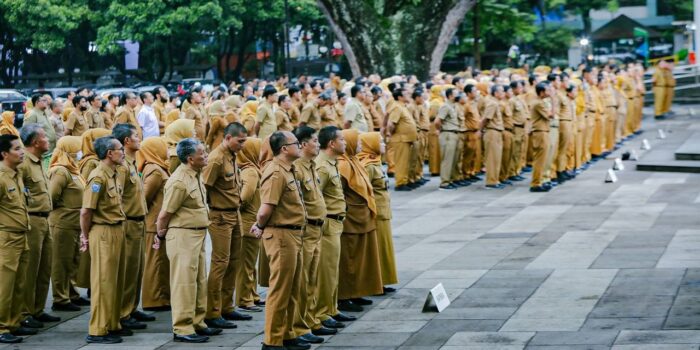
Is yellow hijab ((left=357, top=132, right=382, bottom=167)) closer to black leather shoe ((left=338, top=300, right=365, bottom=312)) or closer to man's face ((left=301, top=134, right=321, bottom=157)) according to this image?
black leather shoe ((left=338, top=300, right=365, bottom=312))

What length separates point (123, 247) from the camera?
39.4ft

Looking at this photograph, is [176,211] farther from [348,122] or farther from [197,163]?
[348,122]

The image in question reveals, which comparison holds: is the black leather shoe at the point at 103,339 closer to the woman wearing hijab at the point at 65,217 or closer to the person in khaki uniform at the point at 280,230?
the person in khaki uniform at the point at 280,230

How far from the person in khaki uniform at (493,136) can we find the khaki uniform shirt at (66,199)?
1126 centimetres

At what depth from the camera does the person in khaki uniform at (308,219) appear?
11359 mm

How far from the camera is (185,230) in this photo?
37.7 feet

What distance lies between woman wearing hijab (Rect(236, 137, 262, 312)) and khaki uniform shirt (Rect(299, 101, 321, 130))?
10.8 m

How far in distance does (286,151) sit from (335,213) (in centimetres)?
120

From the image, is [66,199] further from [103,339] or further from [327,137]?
[327,137]

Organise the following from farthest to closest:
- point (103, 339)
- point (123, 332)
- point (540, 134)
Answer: point (540, 134) < point (123, 332) < point (103, 339)

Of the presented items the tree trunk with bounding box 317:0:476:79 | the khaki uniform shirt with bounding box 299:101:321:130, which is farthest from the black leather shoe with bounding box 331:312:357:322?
the tree trunk with bounding box 317:0:476:79

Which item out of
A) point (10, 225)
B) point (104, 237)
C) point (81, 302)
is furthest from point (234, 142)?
point (81, 302)

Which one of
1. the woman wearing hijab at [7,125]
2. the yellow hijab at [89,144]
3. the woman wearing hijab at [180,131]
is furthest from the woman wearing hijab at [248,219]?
the woman wearing hijab at [7,125]

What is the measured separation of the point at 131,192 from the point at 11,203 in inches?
42.2
